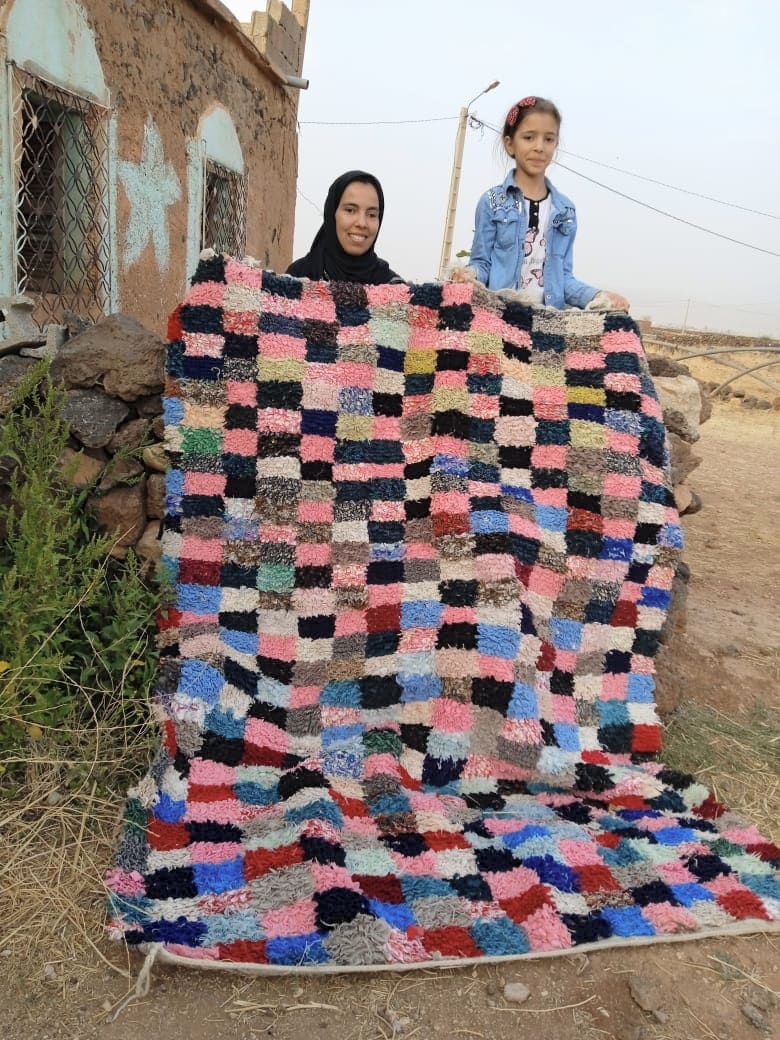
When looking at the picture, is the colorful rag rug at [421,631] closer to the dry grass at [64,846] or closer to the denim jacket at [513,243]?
the dry grass at [64,846]

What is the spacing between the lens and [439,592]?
2.51 m

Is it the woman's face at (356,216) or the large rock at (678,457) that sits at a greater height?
the woman's face at (356,216)

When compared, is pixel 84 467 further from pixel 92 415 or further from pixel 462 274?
pixel 462 274

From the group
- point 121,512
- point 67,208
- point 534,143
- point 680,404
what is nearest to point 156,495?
point 121,512

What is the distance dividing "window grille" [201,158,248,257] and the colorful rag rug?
4699 millimetres

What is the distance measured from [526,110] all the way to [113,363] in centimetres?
180

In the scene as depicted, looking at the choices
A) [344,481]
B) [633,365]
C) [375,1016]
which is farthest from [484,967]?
[633,365]

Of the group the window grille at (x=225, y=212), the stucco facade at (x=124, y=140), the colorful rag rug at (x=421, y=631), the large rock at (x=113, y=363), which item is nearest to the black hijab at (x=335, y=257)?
the colorful rag rug at (x=421, y=631)

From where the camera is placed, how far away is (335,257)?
3.19 meters

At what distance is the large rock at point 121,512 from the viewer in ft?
8.27

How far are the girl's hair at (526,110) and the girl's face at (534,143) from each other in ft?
0.03

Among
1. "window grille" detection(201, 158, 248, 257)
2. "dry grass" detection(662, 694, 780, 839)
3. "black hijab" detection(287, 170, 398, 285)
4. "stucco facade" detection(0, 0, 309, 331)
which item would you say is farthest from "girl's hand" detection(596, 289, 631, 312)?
"window grille" detection(201, 158, 248, 257)

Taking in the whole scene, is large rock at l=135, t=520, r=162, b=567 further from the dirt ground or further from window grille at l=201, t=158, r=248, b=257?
window grille at l=201, t=158, r=248, b=257

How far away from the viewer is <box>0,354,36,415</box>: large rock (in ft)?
8.16
